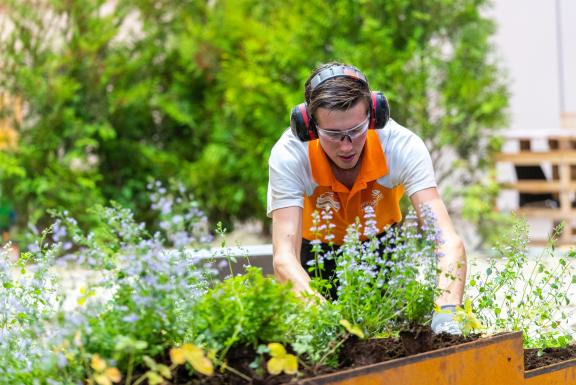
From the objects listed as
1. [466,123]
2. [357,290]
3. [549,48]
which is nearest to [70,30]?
[466,123]

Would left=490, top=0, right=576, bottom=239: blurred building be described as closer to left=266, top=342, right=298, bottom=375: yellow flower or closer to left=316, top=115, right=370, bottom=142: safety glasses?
left=316, top=115, right=370, bottom=142: safety glasses

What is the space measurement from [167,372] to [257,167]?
6.58 m

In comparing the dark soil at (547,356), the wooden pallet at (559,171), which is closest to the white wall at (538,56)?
the wooden pallet at (559,171)

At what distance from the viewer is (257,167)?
27.8 ft

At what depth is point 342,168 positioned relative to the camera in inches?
136

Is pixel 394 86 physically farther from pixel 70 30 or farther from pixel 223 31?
pixel 70 30

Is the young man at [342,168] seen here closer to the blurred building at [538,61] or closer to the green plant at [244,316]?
the green plant at [244,316]

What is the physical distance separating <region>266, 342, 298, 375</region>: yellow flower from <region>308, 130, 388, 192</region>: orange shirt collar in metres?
1.46

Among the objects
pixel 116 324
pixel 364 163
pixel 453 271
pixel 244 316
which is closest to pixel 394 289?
pixel 244 316

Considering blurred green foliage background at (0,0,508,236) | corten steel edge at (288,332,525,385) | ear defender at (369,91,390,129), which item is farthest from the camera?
blurred green foliage background at (0,0,508,236)

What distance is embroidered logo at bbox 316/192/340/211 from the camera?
3506mm

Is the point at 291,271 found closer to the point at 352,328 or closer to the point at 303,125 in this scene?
the point at 303,125

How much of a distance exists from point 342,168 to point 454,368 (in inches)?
50.9

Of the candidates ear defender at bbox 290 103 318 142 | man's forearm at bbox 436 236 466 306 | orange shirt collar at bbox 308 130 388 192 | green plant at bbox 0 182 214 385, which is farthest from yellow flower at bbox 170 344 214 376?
orange shirt collar at bbox 308 130 388 192
